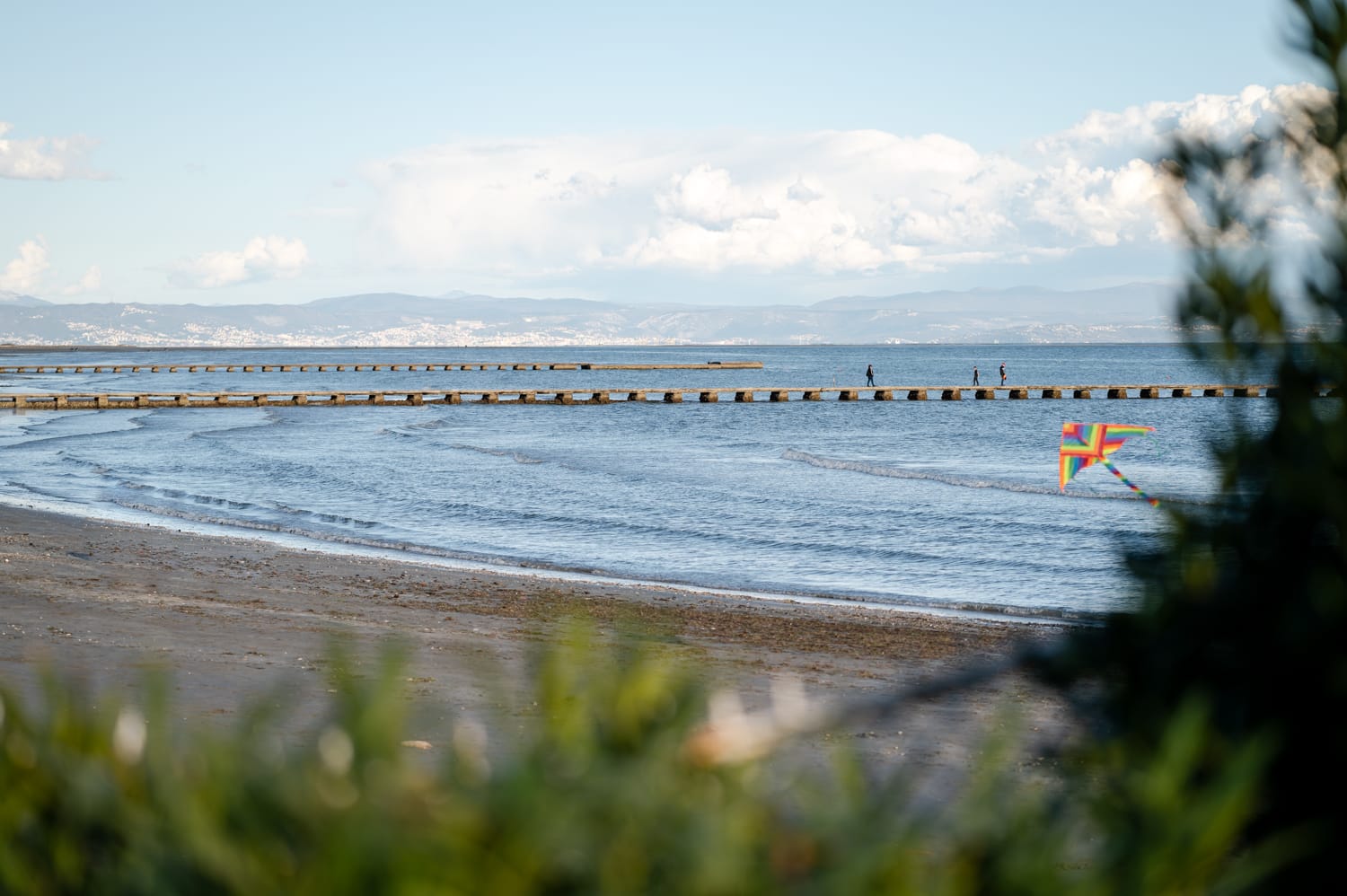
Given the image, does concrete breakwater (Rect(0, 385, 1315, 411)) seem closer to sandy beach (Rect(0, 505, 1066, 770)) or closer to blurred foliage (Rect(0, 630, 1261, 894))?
sandy beach (Rect(0, 505, 1066, 770))

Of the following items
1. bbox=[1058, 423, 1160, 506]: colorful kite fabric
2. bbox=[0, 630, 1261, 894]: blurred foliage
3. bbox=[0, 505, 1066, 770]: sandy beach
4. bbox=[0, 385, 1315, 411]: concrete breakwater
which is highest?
bbox=[0, 630, 1261, 894]: blurred foliage

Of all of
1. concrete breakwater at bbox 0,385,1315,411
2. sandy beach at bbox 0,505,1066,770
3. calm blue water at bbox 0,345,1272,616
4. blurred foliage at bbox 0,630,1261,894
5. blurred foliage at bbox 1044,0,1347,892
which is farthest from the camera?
concrete breakwater at bbox 0,385,1315,411

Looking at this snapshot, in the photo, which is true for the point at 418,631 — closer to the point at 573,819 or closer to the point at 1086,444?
the point at 1086,444

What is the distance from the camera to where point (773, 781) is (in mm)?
1641

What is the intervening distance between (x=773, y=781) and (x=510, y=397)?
84.7 metres

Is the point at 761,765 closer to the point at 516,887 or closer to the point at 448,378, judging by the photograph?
the point at 516,887

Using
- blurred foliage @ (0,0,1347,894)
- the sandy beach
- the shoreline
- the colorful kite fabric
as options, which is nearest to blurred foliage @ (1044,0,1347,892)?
blurred foliage @ (0,0,1347,894)

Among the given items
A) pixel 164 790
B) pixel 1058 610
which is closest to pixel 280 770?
pixel 164 790

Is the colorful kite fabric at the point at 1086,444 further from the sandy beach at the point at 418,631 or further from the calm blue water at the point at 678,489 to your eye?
the sandy beach at the point at 418,631

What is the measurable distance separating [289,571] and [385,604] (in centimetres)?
308

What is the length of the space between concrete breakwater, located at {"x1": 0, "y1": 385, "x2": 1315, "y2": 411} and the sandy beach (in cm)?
5178

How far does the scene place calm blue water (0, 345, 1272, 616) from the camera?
1980cm

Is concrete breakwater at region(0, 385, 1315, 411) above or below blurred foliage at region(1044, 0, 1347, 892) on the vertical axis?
below

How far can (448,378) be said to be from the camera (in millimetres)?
123750
